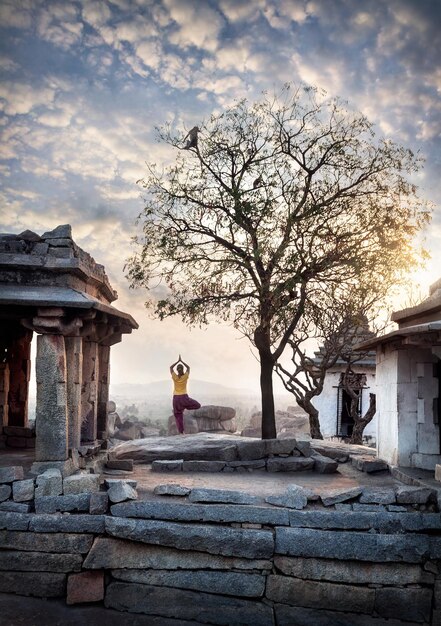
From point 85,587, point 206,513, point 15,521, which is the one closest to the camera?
point 85,587

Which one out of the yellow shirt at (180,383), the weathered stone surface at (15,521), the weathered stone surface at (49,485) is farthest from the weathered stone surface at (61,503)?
the yellow shirt at (180,383)

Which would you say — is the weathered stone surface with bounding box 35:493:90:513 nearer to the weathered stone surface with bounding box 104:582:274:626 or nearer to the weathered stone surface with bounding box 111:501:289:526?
the weathered stone surface with bounding box 111:501:289:526

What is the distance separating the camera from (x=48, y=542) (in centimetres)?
777

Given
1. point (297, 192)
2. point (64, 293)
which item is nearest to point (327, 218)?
point (297, 192)

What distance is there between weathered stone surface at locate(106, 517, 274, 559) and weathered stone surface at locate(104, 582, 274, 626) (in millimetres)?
643

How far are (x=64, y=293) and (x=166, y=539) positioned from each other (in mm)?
4493

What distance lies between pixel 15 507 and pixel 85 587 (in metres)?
1.64

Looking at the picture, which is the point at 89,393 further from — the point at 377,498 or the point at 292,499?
the point at 377,498

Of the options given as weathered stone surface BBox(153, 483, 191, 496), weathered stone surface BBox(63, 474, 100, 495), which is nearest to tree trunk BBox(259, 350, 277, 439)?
weathered stone surface BBox(153, 483, 191, 496)

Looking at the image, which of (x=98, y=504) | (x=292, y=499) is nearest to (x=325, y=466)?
(x=292, y=499)

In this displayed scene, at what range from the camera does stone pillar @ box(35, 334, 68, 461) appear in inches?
339

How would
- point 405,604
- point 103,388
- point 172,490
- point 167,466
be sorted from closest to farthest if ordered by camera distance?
point 405,604, point 172,490, point 167,466, point 103,388

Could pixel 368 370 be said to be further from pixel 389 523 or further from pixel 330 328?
pixel 389 523

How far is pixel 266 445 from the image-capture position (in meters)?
11.4
